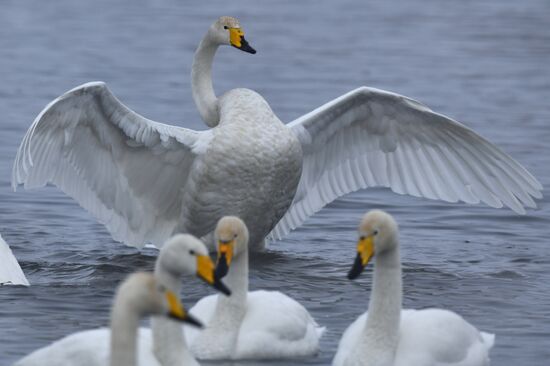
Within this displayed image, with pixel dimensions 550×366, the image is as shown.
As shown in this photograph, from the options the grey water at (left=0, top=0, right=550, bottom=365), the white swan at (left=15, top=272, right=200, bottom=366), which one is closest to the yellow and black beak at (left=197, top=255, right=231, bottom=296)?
the white swan at (left=15, top=272, right=200, bottom=366)

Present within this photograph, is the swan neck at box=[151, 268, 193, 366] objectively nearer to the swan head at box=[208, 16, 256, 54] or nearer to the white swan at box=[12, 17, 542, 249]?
the white swan at box=[12, 17, 542, 249]

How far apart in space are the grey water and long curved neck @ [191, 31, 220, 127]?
1.14 metres

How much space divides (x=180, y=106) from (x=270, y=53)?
4.99 m

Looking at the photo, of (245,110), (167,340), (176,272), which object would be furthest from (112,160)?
(167,340)

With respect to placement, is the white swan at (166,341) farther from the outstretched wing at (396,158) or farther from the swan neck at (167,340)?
the outstretched wing at (396,158)

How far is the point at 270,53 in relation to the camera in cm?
2408

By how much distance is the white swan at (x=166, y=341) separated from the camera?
26.0 ft

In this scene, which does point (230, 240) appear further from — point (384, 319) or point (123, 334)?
point (123, 334)

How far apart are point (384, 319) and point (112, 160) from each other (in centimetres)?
380

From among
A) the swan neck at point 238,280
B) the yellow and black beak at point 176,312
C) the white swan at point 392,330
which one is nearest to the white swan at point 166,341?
the white swan at point 392,330

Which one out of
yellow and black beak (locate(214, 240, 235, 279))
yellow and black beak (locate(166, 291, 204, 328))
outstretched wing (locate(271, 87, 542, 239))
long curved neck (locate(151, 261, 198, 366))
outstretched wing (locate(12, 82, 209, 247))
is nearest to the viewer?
yellow and black beak (locate(166, 291, 204, 328))

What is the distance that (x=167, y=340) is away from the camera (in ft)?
26.0

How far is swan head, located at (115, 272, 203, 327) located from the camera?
6699mm

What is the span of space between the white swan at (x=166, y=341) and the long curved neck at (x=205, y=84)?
4.08 metres
